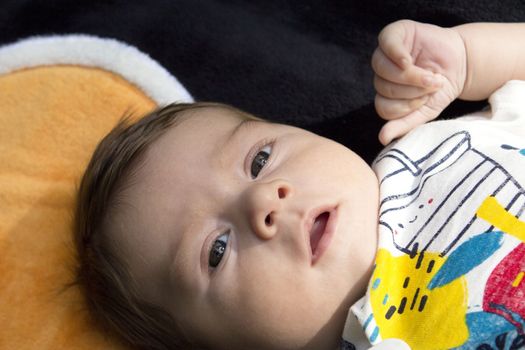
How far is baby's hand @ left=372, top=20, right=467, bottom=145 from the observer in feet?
4.36

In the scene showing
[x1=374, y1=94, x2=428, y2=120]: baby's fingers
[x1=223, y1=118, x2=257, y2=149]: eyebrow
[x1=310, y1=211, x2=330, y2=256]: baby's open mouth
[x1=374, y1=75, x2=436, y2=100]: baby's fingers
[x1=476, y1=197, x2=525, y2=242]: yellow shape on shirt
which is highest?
[x1=374, y1=75, x2=436, y2=100]: baby's fingers

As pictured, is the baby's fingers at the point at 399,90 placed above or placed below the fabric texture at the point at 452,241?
above

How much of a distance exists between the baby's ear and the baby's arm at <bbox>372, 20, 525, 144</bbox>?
465 millimetres

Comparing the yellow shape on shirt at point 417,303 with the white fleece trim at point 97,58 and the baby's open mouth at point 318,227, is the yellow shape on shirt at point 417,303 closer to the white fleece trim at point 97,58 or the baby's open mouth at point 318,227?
the baby's open mouth at point 318,227

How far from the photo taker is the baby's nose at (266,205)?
1134 mm

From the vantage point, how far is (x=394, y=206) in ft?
4.07

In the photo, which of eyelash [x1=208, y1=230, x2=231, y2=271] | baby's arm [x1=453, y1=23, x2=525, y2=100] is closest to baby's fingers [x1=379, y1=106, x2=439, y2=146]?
baby's arm [x1=453, y1=23, x2=525, y2=100]

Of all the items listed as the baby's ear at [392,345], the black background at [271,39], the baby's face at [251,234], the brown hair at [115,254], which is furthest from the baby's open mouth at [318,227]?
the black background at [271,39]

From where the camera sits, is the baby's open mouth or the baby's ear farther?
the baby's open mouth

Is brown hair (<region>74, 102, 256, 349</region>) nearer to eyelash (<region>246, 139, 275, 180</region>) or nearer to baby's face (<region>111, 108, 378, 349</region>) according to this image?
baby's face (<region>111, 108, 378, 349</region>)

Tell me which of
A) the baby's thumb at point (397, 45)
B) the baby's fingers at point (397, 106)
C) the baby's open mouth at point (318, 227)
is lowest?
the baby's open mouth at point (318, 227)

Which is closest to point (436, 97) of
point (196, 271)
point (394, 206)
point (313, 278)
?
point (394, 206)

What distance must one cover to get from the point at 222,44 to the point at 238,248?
2.65 ft

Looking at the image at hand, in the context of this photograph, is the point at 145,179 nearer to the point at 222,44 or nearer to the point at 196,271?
the point at 196,271
